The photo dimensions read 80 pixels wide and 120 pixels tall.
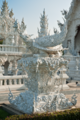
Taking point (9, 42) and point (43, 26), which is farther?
point (9, 42)

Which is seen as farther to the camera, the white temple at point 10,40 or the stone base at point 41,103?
the white temple at point 10,40

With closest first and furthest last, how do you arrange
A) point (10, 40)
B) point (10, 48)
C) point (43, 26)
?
1. point (43, 26)
2. point (10, 48)
3. point (10, 40)

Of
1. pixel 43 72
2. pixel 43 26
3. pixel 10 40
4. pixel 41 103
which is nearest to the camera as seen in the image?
pixel 41 103

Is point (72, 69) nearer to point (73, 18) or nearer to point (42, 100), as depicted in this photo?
point (73, 18)

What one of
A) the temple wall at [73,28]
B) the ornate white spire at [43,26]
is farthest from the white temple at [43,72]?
the temple wall at [73,28]

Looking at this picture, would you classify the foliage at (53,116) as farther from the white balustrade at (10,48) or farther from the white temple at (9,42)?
the white balustrade at (10,48)

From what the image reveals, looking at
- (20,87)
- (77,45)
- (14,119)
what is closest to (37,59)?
(14,119)

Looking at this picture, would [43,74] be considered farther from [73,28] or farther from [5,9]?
[73,28]

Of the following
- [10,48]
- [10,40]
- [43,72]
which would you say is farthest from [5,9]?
[43,72]

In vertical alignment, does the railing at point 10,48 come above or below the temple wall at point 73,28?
below

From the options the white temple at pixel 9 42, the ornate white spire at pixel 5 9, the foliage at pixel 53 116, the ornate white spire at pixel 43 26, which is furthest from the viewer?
the ornate white spire at pixel 5 9

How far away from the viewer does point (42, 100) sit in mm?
4953

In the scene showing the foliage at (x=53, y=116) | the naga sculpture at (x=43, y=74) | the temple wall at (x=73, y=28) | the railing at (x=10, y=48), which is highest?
the temple wall at (x=73, y=28)

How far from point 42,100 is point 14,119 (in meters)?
1.38
